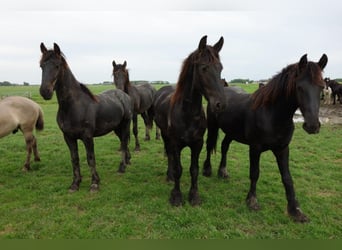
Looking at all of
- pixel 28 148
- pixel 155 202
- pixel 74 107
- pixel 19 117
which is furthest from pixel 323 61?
pixel 28 148

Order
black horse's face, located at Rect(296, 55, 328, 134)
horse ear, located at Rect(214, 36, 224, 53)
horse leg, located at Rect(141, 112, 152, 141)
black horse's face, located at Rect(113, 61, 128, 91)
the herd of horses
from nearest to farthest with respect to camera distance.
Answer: black horse's face, located at Rect(296, 55, 328, 134) < the herd of horses < horse ear, located at Rect(214, 36, 224, 53) < black horse's face, located at Rect(113, 61, 128, 91) < horse leg, located at Rect(141, 112, 152, 141)

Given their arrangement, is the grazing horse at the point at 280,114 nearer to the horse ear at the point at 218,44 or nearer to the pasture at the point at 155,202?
the pasture at the point at 155,202

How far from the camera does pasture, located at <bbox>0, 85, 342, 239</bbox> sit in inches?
138

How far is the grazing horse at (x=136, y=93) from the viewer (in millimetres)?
7734

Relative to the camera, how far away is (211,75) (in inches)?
133

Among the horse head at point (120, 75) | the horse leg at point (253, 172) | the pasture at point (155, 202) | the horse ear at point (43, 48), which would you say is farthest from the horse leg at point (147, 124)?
the horse leg at point (253, 172)

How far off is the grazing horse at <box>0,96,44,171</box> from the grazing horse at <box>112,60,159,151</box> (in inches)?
97.7

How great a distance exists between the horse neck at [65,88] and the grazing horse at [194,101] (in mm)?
1761

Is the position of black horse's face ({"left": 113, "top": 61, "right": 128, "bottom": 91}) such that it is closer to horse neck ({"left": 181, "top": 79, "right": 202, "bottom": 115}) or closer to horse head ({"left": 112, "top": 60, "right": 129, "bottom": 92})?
horse head ({"left": 112, "top": 60, "right": 129, "bottom": 92})

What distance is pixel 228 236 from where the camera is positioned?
3.39m

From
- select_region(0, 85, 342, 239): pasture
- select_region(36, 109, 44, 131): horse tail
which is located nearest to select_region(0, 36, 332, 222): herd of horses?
select_region(0, 85, 342, 239): pasture

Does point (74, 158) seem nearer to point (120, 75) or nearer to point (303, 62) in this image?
point (120, 75)

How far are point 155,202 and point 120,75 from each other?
456cm

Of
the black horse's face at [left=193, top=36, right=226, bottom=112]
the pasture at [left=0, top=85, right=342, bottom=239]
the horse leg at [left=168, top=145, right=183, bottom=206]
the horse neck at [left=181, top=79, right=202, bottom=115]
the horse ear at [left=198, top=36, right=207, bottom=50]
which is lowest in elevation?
the pasture at [left=0, top=85, right=342, bottom=239]
